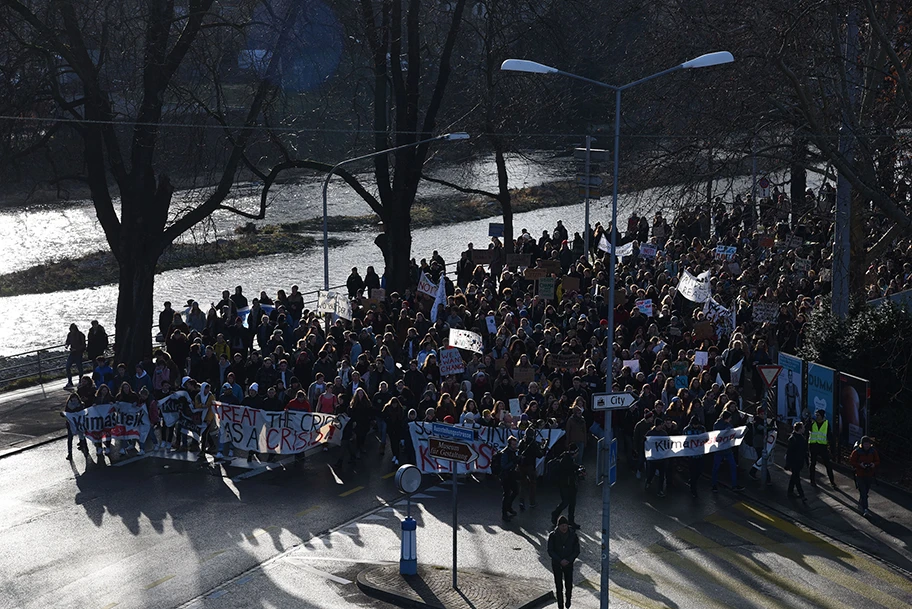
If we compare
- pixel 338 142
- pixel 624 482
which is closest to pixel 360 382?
pixel 624 482

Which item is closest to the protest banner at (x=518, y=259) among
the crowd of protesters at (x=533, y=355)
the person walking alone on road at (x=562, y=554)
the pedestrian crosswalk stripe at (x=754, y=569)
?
the crowd of protesters at (x=533, y=355)

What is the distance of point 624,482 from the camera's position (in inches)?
761

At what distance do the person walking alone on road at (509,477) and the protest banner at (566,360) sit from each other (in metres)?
4.39

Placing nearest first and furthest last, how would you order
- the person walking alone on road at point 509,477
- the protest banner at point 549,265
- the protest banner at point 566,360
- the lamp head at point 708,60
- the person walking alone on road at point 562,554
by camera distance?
the person walking alone on road at point 562,554
the lamp head at point 708,60
the person walking alone on road at point 509,477
the protest banner at point 566,360
the protest banner at point 549,265

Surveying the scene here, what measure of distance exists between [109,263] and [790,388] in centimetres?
3953

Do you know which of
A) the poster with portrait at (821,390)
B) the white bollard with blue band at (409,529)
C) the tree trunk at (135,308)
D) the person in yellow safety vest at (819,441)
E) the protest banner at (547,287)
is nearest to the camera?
the white bollard with blue band at (409,529)

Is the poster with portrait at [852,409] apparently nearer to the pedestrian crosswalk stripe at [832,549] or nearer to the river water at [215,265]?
the pedestrian crosswalk stripe at [832,549]

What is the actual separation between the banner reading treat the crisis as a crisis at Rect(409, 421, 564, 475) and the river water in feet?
51.5

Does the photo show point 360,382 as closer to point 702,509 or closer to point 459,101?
point 702,509

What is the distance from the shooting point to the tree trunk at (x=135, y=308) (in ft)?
85.7

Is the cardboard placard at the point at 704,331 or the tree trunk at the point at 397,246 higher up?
the tree trunk at the point at 397,246

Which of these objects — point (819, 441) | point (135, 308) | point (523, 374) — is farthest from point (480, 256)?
point (819, 441)

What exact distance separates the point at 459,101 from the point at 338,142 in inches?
646

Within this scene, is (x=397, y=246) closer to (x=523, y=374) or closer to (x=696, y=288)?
(x=696, y=288)
